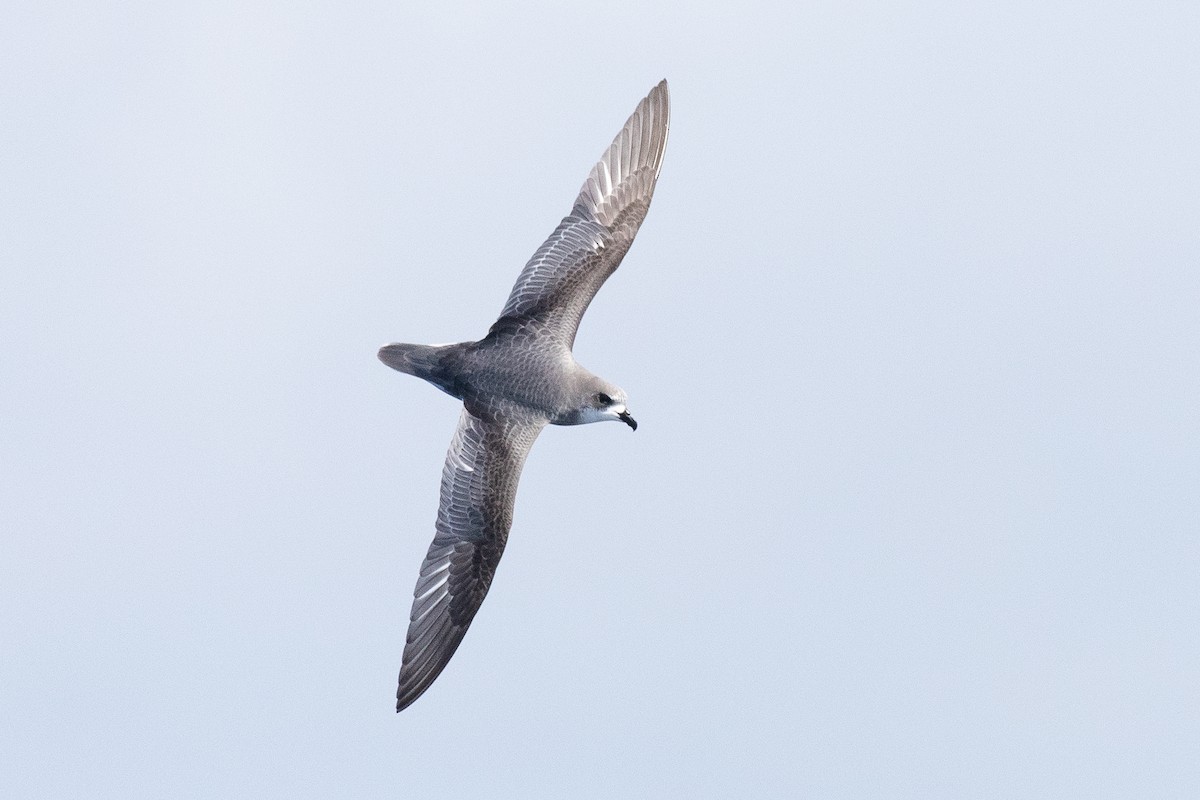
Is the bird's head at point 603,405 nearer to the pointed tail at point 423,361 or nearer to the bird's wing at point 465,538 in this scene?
the bird's wing at point 465,538

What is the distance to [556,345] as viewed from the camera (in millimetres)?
22125

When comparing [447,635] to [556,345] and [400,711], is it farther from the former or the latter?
[556,345]

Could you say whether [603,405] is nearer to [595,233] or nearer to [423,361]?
[423,361]

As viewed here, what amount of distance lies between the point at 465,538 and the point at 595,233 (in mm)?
4566

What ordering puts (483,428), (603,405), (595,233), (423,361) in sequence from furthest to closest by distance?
(595,233) → (423,361) → (483,428) → (603,405)

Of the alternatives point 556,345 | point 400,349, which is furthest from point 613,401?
point 400,349

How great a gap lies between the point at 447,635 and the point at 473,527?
56.2 inches

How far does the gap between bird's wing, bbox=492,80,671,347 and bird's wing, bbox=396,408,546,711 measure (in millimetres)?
1583

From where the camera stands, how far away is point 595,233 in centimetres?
2302

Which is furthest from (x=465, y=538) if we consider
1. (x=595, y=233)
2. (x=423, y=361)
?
(x=595, y=233)

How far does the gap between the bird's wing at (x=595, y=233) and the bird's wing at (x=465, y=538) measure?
158 centimetres

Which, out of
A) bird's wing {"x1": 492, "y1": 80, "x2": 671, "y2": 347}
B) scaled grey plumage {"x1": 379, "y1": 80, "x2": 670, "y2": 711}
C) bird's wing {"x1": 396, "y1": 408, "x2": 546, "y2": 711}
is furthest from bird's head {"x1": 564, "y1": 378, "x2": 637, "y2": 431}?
bird's wing {"x1": 492, "y1": 80, "x2": 671, "y2": 347}

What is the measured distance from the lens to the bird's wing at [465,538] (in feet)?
71.0

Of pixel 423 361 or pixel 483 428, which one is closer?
pixel 483 428
